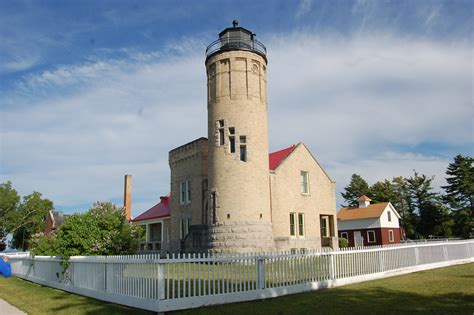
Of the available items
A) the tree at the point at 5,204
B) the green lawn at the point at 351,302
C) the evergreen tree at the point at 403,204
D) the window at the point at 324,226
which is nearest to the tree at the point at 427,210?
the evergreen tree at the point at 403,204

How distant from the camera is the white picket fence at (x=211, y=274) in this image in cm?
904

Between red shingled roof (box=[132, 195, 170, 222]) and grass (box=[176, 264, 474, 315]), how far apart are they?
2383 cm

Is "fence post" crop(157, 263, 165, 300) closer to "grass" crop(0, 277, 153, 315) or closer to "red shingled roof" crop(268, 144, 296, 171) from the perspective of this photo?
"grass" crop(0, 277, 153, 315)

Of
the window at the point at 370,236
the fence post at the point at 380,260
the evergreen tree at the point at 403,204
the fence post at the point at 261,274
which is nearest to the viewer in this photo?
the fence post at the point at 261,274

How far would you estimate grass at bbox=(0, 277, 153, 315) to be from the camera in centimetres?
934

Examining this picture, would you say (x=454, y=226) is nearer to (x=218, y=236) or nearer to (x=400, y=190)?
(x=400, y=190)

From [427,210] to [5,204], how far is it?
202ft

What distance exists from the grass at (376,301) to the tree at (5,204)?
60099mm

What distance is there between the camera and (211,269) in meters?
9.86

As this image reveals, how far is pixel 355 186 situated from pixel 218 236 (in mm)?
51097

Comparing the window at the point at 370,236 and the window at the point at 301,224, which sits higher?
the window at the point at 301,224

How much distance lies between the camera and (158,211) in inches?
1415

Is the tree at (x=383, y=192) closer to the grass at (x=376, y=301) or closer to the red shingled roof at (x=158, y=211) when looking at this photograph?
the red shingled roof at (x=158, y=211)

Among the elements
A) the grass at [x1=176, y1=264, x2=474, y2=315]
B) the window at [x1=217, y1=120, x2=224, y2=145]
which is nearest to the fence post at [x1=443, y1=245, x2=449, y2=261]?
the grass at [x1=176, y1=264, x2=474, y2=315]
